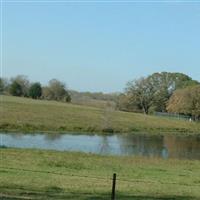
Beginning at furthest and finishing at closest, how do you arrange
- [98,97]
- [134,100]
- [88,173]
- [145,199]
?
[98,97], [134,100], [88,173], [145,199]

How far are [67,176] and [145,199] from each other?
17.6ft

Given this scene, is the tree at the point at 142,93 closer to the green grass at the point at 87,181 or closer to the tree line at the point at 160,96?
Answer: the tree line at the point at 160,96

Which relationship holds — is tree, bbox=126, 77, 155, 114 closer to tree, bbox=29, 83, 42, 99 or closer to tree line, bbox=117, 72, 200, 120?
tree line, bbox=117, 72, 200, 120

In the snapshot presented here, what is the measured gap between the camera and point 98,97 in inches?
7461

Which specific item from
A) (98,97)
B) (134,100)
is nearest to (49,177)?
(134,100)

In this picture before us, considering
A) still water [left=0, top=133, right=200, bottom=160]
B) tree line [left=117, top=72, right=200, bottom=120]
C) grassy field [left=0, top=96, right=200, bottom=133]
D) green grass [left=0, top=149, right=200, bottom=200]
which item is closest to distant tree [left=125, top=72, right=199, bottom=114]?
tree line [left=117, top=72, right=200, bottom=120]

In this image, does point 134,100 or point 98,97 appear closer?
point 134,100

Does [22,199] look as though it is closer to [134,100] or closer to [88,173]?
[88,173]

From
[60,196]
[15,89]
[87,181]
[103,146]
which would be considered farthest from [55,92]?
[60,196]

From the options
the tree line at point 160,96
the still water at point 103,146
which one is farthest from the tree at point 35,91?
the still water at point 103,146

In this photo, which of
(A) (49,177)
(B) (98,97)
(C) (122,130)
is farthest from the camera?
(B) (98,97)

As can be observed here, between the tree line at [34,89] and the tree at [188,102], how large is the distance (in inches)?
1265

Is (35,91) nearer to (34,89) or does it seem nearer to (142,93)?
(34,89)

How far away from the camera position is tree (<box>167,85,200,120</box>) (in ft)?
394
